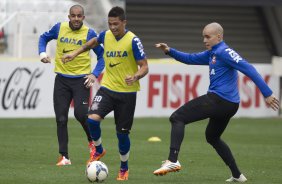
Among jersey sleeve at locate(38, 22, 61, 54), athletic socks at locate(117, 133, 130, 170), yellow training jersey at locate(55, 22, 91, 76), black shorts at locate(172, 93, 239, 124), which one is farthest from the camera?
jersey sleeve at locate(38, 22, 61, 54)

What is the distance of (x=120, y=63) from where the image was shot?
12.0m

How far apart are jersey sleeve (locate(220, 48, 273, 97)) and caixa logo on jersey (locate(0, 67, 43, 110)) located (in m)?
13.1

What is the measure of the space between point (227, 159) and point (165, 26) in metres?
24.4

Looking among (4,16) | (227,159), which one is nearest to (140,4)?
(4,16)

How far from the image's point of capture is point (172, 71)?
25875mm

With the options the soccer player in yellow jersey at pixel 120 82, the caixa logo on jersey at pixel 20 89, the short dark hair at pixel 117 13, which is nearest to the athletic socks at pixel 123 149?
the soccer player in yellow jersey at pixel 120 82

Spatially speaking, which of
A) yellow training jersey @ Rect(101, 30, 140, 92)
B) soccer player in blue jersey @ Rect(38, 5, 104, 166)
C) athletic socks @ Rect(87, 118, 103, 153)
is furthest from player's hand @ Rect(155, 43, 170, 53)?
soccer player in blue jersey @ Rect(38, 5, 104, 166)

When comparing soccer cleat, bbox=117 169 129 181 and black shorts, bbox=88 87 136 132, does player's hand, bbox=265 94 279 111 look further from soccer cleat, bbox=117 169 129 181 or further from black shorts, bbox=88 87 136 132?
soccer cleat, bbox=117 169 129 181

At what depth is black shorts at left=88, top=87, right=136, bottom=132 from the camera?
474 inches

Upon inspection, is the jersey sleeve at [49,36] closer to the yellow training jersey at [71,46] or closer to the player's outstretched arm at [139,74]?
the yellow training jersey at [71,46]

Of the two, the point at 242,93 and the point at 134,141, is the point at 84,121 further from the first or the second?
the point at 242,93

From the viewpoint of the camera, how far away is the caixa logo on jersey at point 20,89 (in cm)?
2381

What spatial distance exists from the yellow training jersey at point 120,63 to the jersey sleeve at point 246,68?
4.27 ft

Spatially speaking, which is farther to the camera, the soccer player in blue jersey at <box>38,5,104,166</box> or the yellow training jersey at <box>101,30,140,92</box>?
the soccer player in blue jersey at <box>38,5,104,166</box>
